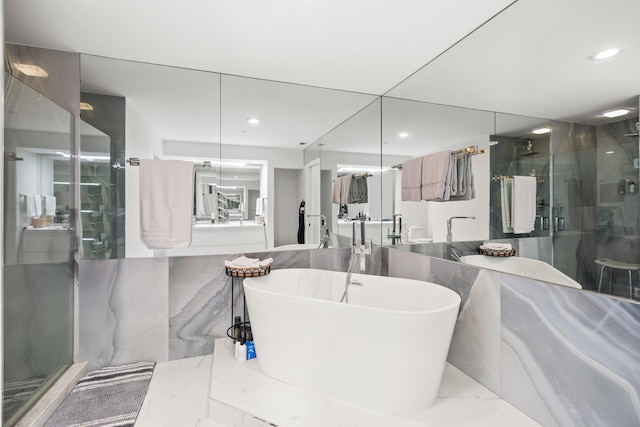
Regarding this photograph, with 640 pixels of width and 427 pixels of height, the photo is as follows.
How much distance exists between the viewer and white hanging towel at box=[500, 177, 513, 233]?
177 cm

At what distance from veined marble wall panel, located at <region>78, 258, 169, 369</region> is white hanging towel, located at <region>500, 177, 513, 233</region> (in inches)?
91.8

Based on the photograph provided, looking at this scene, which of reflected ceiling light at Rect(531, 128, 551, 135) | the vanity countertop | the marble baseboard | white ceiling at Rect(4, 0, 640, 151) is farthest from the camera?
the vanity countertop

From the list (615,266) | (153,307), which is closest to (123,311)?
(153,307)

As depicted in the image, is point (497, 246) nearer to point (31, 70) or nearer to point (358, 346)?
point (358, 346)

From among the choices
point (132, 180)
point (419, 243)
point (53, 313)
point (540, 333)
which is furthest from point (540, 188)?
point (53, 313)

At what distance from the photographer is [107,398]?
1861 millimetres

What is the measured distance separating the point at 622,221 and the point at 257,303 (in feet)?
5.98

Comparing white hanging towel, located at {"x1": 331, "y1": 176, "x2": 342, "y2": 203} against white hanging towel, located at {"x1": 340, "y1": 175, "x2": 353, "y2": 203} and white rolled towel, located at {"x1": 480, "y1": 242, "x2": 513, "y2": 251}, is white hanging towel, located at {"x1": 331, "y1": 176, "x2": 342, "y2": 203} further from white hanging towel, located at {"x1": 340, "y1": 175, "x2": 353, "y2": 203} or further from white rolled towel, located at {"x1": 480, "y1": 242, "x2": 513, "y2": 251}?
white rolled towel, located at {"x1": 480, "y1": 242, "x2": 513, "y2": 251}

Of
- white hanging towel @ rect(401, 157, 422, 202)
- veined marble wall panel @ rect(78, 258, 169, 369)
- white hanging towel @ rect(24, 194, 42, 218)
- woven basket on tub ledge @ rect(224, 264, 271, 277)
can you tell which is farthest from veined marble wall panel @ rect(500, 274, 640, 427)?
white hanging towel @ rect(24, 194, 42, 218)

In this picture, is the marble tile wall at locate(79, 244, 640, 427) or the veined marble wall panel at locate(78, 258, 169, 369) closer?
the marble tile wall at locate(79, 244, 640, 427)

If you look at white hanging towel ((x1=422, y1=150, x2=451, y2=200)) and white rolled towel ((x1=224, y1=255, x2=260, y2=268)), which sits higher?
white hanging towel ((x1=422, y1=150, x2=451, y2=200))

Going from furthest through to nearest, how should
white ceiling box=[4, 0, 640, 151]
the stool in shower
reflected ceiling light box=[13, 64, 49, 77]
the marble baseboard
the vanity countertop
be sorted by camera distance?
the vanity countertop → reflected ceiling light box=[13, 64, 49, 77] → the marble baseboard → white ceiling box=[4, 0, 640, 151] → the stool in shower

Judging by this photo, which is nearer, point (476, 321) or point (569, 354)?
point (569, 354)

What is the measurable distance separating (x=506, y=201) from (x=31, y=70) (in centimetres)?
310
